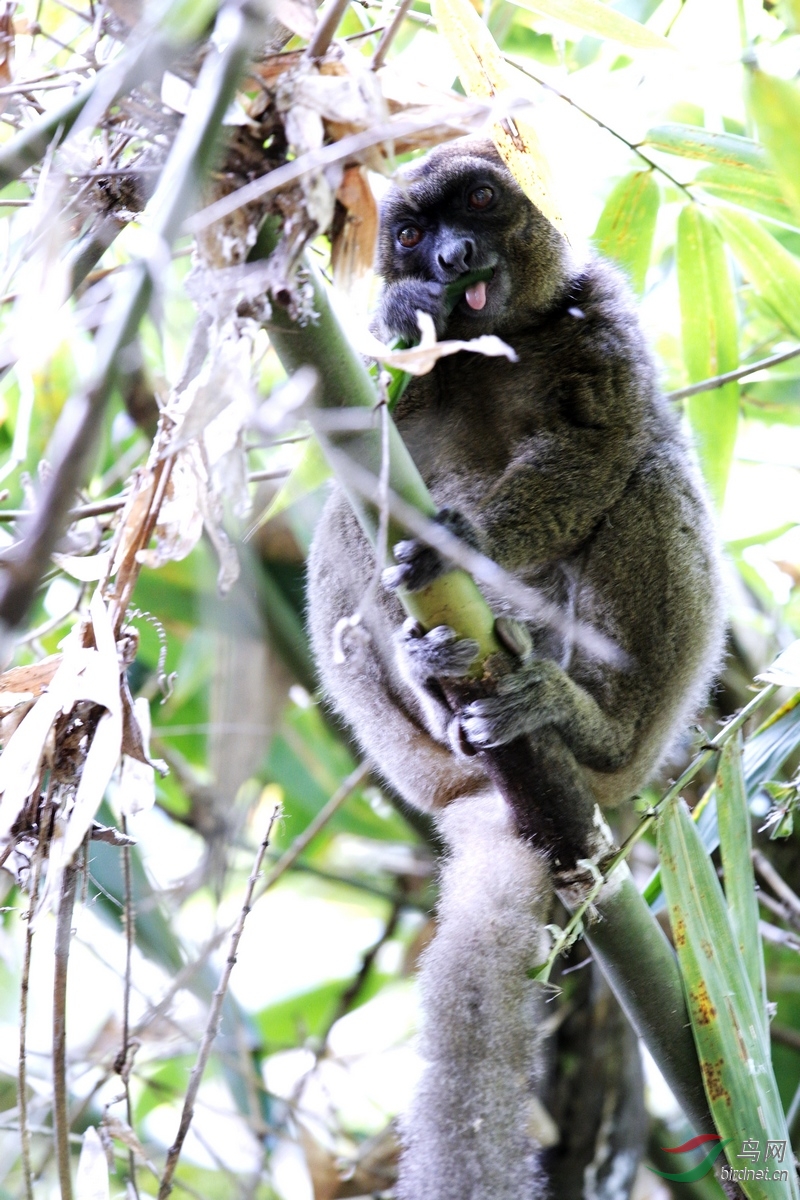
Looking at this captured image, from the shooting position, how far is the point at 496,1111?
2.33 meters

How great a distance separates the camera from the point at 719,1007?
7.34 ft

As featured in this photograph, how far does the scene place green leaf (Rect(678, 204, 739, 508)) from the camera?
121 inches

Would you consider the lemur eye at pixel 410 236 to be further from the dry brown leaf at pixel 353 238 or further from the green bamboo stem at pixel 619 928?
the dry brown leaf at pixel 353 238

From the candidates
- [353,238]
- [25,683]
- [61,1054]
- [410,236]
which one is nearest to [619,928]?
[61,1054]

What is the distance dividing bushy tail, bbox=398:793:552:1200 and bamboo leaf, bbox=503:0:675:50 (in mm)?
1663

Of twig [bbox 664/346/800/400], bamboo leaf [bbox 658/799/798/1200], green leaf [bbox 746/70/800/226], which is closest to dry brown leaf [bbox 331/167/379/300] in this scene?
green leaf [bbox 746/70/800/226]

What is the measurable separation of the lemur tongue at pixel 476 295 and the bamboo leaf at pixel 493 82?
36.6 inches

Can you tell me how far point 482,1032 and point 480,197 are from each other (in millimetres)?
2291

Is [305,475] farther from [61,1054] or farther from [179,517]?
[61,1054]

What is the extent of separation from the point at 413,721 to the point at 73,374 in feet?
5.09

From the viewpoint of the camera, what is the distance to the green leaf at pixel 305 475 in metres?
2.59

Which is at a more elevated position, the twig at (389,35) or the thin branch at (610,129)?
the thin branch at (610,129)

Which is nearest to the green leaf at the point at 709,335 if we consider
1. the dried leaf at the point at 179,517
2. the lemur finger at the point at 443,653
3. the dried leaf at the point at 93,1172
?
the lemur finger at the point at 443,653

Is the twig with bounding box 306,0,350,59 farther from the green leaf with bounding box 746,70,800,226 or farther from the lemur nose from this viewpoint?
the lemur nose
